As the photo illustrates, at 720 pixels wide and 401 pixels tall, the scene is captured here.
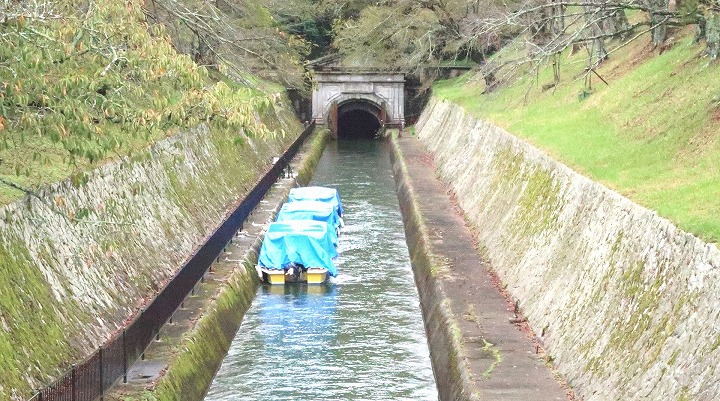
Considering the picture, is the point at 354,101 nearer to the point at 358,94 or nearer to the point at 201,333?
the point at 358,94

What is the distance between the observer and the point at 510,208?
26.0 meters

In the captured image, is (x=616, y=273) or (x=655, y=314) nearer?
(x=655, y=314)

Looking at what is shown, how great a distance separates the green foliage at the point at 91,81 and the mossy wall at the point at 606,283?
5.75m

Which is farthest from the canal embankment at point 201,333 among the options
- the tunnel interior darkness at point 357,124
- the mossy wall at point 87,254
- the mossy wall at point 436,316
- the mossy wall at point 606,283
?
the tunnel interior darkness at point 357,124

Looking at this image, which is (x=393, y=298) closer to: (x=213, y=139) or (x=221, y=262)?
(x=221, y=262)

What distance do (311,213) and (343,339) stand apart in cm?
1036

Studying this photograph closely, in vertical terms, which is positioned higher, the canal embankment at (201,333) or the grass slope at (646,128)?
the grass slope at (646,128)

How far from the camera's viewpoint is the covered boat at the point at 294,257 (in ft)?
91.1

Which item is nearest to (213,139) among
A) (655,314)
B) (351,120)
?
(655,314)

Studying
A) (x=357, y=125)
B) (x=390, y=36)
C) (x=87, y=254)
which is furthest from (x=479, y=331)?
(x=357, y=125)

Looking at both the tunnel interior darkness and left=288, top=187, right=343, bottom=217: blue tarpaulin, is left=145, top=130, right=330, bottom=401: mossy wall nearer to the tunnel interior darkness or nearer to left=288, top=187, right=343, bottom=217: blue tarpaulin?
left=288, top=187, right=343, bottom=217: blue tarpaulin

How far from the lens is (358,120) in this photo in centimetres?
8138

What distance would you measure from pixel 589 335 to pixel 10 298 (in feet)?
28.4

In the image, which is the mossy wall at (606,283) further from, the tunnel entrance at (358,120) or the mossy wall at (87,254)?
the tunnel entrance at (358,120)
